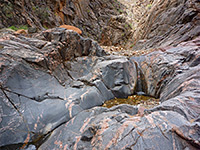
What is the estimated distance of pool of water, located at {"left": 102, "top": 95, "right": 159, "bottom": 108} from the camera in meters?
5.06

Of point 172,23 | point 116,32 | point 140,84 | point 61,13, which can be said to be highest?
point 61,13

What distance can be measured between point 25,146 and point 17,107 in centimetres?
121

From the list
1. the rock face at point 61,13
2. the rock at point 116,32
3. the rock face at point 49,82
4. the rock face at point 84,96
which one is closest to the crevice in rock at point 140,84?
the rock face at point 84,96

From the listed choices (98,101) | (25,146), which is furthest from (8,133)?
(98,101)

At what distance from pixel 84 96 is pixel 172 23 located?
9.36 m

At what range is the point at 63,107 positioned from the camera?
4133mm

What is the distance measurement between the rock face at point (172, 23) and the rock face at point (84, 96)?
1808mm

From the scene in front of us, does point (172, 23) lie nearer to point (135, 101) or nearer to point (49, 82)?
point (135, 101)

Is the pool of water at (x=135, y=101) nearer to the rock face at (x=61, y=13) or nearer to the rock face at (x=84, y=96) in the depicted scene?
the rock face at (x=84, y=96)

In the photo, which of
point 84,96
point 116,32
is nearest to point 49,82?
point 84,96

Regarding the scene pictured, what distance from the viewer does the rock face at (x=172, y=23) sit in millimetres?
7633

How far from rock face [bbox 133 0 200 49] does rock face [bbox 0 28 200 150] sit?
1808mm

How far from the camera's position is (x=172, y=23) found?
894 cm

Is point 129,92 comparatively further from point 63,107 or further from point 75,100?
point 63,107
